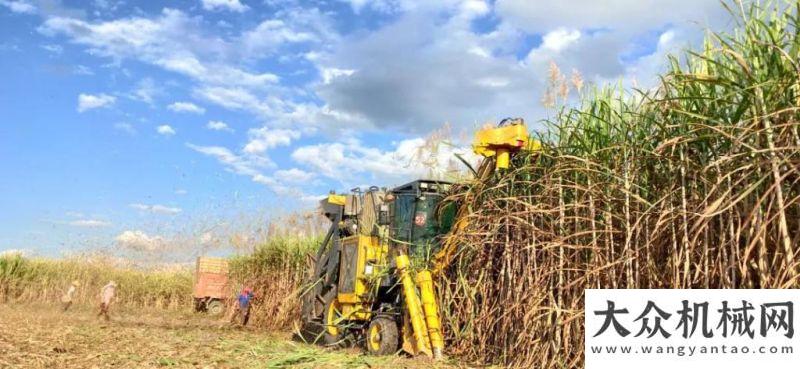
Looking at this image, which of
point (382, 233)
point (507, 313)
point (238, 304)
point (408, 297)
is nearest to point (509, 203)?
point (507, 313)

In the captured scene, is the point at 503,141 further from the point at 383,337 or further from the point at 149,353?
the point at 149,353

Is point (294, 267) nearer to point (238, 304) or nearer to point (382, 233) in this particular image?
point (238, 304)

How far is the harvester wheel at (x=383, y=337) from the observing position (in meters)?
7.42

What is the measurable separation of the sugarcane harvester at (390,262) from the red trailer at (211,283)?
810cm

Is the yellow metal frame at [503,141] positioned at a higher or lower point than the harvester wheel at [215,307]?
higher

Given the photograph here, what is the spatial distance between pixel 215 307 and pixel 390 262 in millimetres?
10965

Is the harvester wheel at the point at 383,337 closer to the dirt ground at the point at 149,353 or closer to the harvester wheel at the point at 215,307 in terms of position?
the dirt ground at the point at 149,353

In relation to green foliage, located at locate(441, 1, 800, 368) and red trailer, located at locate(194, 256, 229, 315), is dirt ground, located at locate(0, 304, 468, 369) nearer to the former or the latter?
green foliage, located at locate(441, 1, 800, 368)

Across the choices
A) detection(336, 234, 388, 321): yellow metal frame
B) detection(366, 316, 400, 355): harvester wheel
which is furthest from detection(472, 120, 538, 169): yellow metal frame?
detection(336, 234, 388, 321): yellow metal frame

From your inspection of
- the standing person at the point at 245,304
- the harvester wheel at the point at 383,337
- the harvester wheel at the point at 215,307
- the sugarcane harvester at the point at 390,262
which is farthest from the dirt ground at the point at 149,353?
the harvester wheel at the point at 215,307

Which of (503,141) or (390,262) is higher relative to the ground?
(503,141)

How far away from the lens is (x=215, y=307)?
17.8m

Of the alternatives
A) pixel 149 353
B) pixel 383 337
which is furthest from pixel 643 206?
pixel 149 353

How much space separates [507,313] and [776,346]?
Answer: 320 centimetres
